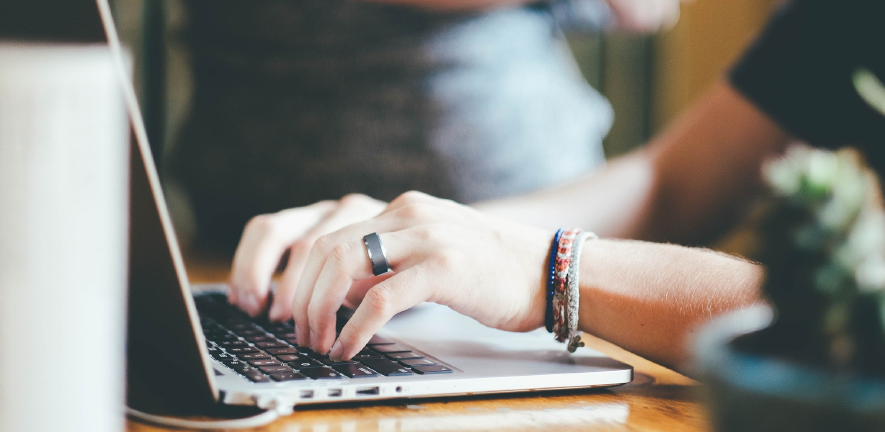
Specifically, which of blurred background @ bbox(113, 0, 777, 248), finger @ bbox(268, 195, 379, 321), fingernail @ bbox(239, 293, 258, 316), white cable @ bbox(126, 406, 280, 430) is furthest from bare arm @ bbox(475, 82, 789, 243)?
blurred background @ bbox(113, 0, 777, 248)

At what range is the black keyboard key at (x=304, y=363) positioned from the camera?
537 millimetres

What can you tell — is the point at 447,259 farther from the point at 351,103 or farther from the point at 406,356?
the point at 351,103

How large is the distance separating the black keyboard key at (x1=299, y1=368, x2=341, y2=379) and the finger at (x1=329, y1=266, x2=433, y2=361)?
0.10 ft

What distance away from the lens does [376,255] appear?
60 centimetres

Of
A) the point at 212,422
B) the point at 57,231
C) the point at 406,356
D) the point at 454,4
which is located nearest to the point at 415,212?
the point at 406,356

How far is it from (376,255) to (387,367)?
96mm

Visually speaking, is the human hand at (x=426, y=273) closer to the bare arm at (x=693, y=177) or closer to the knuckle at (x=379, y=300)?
the knuckle at (x=379, y=300)

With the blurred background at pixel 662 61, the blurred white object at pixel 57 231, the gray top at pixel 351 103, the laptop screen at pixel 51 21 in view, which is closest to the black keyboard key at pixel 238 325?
the laptop screen at pixel 51 21

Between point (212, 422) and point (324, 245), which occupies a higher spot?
point (324, 245)

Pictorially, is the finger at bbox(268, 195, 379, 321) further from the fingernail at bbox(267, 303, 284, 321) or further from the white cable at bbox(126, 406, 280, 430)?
the white cable at bbox(126, 406, 280, 430)

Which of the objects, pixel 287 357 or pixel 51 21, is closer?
pixel 51 21

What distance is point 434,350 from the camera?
2.02 feet

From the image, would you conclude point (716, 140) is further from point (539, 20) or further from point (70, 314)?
point (70, 314)

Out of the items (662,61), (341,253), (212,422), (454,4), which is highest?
(662,61)
